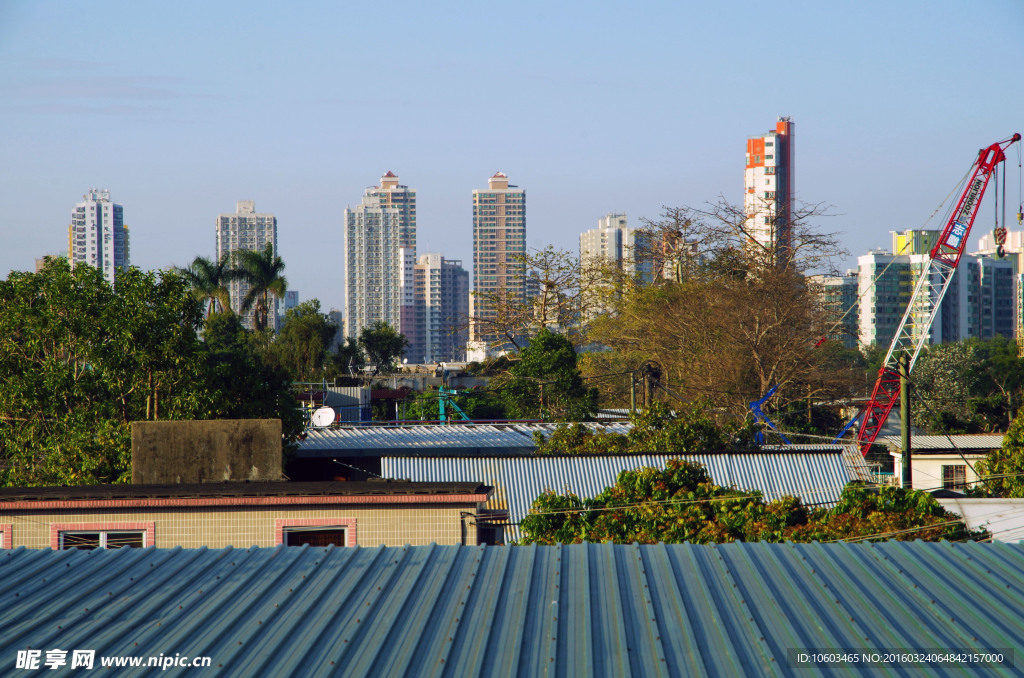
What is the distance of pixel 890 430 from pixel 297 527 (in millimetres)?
57255

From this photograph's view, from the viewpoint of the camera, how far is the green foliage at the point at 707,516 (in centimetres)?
1388

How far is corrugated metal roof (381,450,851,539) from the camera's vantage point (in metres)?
18.8

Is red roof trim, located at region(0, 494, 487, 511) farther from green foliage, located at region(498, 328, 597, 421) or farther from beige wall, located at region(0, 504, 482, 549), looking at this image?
green foliage, located at region(498, 328, 597, 421)

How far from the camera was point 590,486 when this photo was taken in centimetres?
1886

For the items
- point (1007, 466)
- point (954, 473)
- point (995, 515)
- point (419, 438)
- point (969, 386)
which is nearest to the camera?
point (995, 515)

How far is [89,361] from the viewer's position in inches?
883

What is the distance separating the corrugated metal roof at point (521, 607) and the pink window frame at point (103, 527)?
433cm

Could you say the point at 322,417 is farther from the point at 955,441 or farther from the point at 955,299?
the point at 955,299

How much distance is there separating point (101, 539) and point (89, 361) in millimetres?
10806

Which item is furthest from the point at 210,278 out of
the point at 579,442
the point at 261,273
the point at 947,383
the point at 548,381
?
the point at 947,383

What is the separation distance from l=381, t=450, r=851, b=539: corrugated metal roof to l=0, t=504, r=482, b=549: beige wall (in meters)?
5.37

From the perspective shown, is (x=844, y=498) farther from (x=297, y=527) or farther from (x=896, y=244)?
(x=896, y=244)

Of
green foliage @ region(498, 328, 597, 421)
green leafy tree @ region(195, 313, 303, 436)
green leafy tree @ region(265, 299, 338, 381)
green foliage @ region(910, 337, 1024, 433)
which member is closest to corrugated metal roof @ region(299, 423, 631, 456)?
green leafy tree @ region(195, 313, 303, 436)

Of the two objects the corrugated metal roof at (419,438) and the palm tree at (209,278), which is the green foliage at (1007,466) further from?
the palm tree at (209,278)
